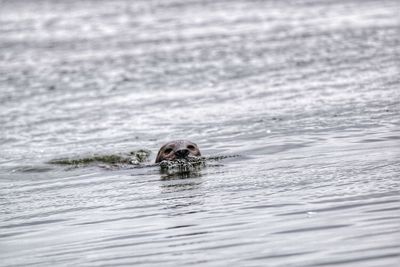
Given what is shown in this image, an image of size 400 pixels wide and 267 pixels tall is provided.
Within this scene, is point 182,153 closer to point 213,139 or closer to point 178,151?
point 178,151

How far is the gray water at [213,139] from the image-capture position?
1020 centimetres

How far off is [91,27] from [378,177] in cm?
2877

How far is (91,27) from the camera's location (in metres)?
40.2

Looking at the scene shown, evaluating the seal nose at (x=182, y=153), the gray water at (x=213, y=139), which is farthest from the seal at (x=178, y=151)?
the gray water at (x=213, y=139)

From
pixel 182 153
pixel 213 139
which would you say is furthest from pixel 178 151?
pixel 213 139

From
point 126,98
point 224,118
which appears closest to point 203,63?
point 126,98

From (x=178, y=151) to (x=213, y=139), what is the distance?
2360 mm

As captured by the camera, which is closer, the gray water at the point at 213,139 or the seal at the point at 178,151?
the gray water at the point at 213,139

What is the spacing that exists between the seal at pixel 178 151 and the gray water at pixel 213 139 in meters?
0.40

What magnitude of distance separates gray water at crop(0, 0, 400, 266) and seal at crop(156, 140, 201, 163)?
395 mm

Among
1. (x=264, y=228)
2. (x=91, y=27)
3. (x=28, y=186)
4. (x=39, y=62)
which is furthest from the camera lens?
(x=91, y=27)

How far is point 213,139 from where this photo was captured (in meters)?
17.5

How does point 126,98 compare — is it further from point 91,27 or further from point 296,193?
point 91,27

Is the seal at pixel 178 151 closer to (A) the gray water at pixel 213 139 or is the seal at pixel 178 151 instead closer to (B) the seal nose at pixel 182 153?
(B) the seal nose at pixel 182 153
